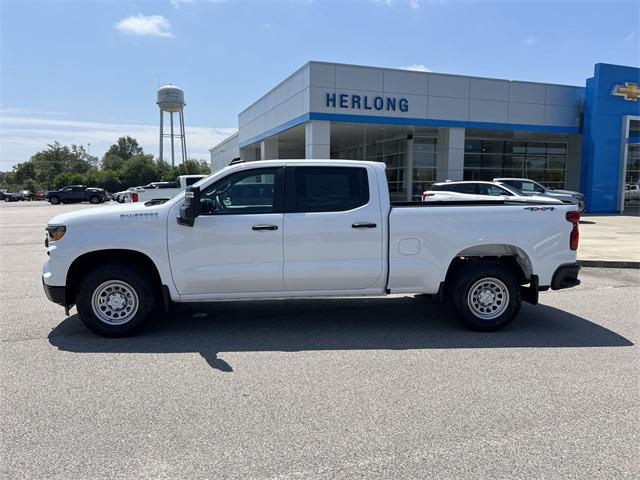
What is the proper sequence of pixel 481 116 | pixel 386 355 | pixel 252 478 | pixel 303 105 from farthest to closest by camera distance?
pixel 481 116, pixel 303 105, pixel 386 355, pixel 252 478

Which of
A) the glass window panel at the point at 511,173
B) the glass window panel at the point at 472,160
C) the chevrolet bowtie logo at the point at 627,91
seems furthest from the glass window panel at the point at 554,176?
the chevrolet bowtie logo at the point at 627,91

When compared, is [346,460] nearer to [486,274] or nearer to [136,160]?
[486,274]

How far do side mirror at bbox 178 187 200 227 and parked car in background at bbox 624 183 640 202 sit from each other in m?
28.9

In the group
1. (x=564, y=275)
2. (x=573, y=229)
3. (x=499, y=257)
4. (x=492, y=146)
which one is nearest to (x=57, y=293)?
(x=499, y=257)

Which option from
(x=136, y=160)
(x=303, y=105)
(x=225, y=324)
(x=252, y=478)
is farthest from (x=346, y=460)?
(x=136, y=160)

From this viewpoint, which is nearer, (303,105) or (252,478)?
(252,478)

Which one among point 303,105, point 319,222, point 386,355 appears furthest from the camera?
point 303,105

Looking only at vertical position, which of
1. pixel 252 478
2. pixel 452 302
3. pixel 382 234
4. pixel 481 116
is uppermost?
pixel 481 116

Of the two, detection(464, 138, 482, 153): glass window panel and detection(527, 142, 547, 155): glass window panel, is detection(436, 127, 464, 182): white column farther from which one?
detection(527, 142, 547, 155): glass window panel

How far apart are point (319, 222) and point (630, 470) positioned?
3489 millimetres

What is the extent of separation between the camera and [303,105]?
21719mm

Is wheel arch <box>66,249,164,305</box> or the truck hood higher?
the truck hood

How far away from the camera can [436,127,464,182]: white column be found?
2348cm

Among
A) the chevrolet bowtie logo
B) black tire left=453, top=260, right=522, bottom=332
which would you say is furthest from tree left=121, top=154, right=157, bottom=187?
black tire left=453, top=260, right=522, bottom=332
